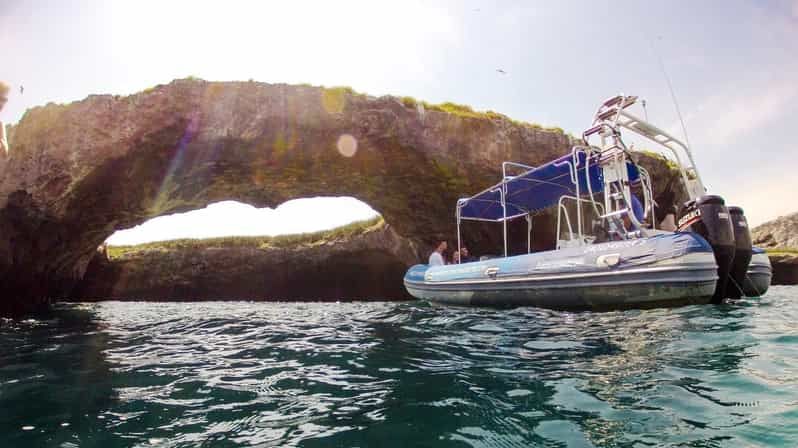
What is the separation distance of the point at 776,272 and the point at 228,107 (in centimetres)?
2180

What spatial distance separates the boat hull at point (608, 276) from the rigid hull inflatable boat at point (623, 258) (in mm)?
14

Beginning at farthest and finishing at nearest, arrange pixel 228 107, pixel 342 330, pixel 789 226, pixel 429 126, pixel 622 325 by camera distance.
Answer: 1. pixel 789 226
2. pixel 429 126
3. pixel 228 107
4. pixel 342 330
5. pixel 622 325

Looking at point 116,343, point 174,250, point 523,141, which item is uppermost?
point 523,141

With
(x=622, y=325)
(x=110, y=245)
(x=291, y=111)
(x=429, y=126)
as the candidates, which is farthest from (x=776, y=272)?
(x=110, y=245)

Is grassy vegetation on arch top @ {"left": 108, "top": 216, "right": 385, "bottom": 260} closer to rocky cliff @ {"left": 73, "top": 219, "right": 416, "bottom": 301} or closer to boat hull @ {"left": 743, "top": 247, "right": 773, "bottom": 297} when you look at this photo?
rocky cliff @ {"left": 73, "top": 219, "right": 416, "bottom": 301}

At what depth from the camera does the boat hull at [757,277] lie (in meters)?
8.63

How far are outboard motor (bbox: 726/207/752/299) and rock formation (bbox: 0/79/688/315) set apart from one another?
6763 mm

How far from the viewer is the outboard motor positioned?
7371mm

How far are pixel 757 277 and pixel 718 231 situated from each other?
2633 mm

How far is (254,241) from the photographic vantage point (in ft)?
69.4

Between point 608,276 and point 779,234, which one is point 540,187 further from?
point 779,234

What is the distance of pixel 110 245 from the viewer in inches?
893

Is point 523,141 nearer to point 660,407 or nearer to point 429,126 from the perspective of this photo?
point 429,126

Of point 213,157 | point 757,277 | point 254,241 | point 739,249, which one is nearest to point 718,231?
point 739,249
